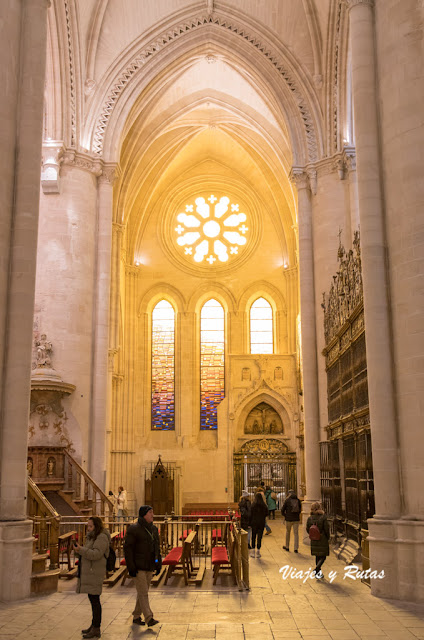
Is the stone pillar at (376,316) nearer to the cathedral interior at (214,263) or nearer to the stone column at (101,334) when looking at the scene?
the cathedral interior at (214,263)

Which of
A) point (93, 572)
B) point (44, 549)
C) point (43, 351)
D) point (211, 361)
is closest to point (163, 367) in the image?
point (211, 361)

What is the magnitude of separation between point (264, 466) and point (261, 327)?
248 inches

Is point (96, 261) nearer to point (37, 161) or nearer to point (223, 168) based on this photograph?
point (37, 161)

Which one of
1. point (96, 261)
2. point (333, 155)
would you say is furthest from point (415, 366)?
point (96, 261)

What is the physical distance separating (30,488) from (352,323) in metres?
6.83

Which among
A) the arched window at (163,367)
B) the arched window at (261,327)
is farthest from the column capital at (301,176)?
the arched window at (163,367)

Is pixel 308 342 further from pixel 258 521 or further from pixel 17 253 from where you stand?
pixel 17 253

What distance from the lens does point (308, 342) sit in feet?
62.0

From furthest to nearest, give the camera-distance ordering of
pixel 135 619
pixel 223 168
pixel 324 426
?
pixel 223 168 < pixel 324 426 < pixel 135 619

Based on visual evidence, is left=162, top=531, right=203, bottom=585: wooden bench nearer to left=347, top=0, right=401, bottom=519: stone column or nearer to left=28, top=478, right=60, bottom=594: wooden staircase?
left=28, top=478, right=60, bottom=594: wooden staircase

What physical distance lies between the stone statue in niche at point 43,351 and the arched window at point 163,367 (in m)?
11.7

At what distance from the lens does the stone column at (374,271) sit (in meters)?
9.59

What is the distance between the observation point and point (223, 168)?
32000mm

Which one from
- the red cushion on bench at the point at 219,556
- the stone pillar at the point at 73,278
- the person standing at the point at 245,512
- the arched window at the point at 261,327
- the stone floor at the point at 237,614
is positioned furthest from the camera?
the arched window at the point at 261,327
